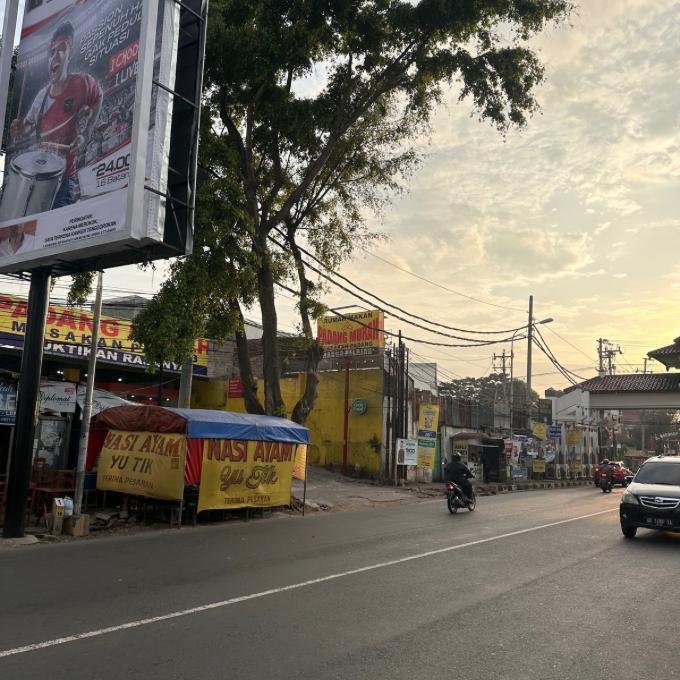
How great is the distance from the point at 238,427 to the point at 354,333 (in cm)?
1622

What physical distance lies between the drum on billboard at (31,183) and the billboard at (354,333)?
16690mm

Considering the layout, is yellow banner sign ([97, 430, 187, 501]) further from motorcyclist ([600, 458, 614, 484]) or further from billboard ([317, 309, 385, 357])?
motorcyclist ([600, 458, 614, 484])

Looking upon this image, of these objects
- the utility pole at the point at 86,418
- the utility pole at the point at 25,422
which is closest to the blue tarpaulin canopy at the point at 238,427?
the utility pole at the point at 86,418

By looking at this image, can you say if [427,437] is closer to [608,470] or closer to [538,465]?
[608,470]

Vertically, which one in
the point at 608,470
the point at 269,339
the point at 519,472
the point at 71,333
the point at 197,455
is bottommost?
the point at 519,472

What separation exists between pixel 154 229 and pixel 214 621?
23.1ft

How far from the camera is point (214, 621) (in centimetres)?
570

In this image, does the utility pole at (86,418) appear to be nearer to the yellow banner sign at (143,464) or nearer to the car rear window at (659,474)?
the yellow banner sign at (143,464)

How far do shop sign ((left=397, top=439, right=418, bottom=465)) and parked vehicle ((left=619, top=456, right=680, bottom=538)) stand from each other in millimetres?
14557

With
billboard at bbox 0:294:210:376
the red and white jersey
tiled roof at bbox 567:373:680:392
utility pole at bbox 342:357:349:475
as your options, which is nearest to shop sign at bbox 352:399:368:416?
utility pole at bbox 342:357:349:475

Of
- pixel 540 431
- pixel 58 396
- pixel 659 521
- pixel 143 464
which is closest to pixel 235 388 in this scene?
pixel 58 396

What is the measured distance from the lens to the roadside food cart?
43.2 ft

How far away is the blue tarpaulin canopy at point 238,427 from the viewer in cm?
1327

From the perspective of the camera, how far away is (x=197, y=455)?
43.5ft
